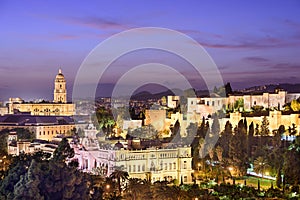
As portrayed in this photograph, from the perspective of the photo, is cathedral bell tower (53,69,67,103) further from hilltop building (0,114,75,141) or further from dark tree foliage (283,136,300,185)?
dark tree foliage (283,136,300,185)

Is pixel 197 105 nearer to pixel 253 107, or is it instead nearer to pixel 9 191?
pixel 253 107

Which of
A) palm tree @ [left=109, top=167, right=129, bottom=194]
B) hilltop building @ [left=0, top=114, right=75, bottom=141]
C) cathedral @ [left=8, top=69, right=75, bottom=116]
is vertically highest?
cathedral @ [left=8, top=69, right=75, bottom=116]

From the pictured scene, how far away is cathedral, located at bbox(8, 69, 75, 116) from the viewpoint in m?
17.0

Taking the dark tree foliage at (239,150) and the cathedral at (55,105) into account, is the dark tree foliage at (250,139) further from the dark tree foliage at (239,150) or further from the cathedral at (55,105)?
the cathedral at (55,105)

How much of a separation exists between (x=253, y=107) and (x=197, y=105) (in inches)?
55.8

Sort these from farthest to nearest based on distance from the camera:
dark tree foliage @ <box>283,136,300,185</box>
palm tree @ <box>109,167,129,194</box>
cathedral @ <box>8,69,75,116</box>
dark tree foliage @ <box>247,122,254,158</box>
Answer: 1. cathedral @ <box>8,69,75,116</box>
2. dark tree foliage @ <box>247,122,254,158</box>
3. dark tree foliage @ <box>283,136,300,185</box>
4. palm tree @ <box>109,167,129,194</box>

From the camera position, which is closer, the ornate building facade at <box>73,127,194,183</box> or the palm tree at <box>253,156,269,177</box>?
the ornate building facade at <box>73,127,194,183</box>

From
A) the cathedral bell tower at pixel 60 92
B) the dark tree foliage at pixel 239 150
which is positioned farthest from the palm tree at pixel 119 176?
the cathedral bell tower at pixel 60 92

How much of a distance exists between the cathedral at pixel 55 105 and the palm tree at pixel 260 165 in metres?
8.57

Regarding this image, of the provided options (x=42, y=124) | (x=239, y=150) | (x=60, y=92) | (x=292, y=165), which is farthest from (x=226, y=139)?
(x=60, y=92)

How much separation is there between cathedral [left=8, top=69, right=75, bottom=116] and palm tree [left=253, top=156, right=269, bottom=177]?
28.1ft

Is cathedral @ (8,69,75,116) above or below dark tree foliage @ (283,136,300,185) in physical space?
above

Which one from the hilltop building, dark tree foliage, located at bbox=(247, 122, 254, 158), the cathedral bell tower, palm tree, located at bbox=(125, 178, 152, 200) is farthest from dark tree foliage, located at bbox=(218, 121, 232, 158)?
the cathedral bell tower

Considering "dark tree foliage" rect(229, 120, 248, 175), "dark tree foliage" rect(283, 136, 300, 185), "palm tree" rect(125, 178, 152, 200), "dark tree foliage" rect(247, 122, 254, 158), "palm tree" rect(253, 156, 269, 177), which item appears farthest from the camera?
"dark tree foliage" rect(247, 122, 254, 158)
